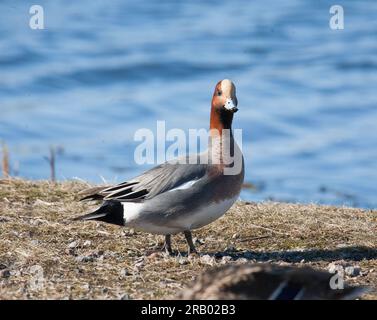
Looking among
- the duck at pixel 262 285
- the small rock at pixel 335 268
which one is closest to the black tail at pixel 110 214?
the small rock at pixel 335 268

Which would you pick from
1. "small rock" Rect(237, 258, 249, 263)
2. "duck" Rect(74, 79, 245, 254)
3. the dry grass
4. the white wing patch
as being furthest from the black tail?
"small rock" Rect(237, 258, 249, 263)

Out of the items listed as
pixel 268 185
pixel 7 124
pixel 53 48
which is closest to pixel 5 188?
pixel 268 185

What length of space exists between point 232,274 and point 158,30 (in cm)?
1295

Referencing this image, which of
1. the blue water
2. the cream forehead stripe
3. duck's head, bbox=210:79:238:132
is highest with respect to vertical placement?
the cream forehead stripe

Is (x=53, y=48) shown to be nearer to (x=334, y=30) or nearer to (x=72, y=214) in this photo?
(x=334, y=30)

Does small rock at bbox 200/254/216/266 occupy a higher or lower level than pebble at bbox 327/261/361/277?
higher

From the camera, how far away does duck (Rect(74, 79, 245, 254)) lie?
5.45m

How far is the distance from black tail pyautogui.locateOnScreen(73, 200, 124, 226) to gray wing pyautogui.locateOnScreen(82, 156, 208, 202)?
0.04m

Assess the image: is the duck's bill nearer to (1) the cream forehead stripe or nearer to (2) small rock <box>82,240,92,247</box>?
(1) the cream forehead stripe

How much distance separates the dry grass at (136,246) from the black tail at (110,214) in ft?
0.65

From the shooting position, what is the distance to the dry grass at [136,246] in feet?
16.1

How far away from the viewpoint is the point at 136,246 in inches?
228

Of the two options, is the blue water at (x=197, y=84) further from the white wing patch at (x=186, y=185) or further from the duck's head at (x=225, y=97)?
the white wing patch at (x=186, y=185)
